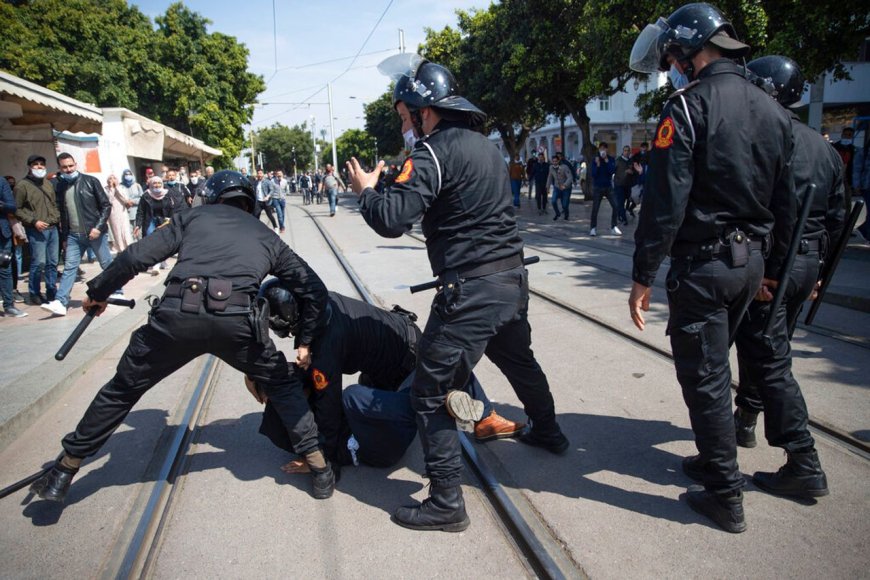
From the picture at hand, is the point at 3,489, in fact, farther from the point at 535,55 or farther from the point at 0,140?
the point at 535,55

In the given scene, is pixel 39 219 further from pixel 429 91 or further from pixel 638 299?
pixel 638 299

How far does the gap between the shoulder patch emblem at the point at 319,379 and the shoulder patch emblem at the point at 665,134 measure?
1999mm

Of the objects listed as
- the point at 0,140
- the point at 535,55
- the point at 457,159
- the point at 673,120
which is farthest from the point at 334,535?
the point at 535,55

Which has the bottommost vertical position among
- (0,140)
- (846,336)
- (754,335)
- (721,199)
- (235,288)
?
(846,336)

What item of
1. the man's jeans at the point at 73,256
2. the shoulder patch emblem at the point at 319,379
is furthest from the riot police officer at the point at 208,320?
the man's jeans at the point at 73,256

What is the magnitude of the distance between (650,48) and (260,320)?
2.24 m

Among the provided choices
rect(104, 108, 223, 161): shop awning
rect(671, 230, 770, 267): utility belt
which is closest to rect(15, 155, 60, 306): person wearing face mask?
rect(671, 230, 770, 267): utility belt

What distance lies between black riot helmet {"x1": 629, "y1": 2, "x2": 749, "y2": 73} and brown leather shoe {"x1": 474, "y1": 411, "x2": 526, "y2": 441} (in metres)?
2.12

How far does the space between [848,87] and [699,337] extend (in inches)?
1118

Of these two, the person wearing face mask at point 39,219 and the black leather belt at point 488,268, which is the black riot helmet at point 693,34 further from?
the person wearing face mask at point 39,219

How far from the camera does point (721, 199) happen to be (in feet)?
7.84

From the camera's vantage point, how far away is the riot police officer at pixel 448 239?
2.50 metres

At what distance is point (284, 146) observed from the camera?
297 ft

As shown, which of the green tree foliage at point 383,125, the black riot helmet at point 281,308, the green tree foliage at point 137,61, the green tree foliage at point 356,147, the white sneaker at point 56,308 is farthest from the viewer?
the green tree foliage at point 356,147
